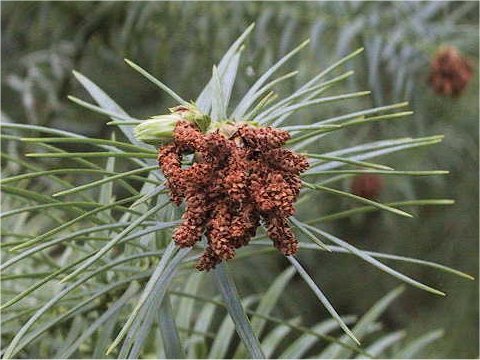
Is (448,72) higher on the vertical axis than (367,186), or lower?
higher

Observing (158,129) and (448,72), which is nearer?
(158,129)

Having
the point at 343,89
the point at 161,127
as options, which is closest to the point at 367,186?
the point at 343,89

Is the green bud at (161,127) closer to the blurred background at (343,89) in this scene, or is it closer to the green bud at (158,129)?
the green bud at (158,129)

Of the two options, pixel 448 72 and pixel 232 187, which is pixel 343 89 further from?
pixel 232 187

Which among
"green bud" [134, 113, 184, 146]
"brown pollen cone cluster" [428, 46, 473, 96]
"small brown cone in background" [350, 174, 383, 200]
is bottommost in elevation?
"small brown cone in background" [350, 174, 383, 200]

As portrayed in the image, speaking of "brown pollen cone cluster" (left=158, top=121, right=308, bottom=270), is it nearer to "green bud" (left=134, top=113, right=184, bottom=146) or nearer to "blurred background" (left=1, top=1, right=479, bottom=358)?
"green bud" (left=134, top=113, right=184, bottom=146)

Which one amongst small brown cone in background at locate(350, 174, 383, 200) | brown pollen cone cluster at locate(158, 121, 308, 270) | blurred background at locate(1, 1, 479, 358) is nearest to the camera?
brown pollen cone cluster at locate(158, 121, 308, 270)

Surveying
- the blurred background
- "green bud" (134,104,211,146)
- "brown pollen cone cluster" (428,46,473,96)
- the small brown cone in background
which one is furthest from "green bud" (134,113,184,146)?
the small brown cone in background
